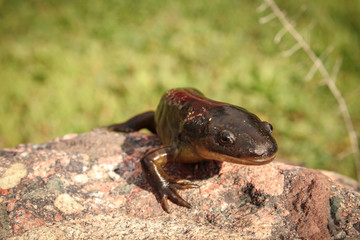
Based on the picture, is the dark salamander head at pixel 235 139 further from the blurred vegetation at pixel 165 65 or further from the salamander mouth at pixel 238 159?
the blurred vegetation at pixel 165 65

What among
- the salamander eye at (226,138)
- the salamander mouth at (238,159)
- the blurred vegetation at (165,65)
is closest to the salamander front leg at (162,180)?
the salamander mouth at (238,159)

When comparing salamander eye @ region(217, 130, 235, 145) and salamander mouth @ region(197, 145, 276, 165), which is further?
salamander eye @ region(217, 130, 235, 145)

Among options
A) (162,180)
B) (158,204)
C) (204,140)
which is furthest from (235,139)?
(158,204)

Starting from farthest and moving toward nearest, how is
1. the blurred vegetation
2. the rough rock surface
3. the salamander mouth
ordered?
the blurred vegetation
the salamander mouth
the rough rock surface

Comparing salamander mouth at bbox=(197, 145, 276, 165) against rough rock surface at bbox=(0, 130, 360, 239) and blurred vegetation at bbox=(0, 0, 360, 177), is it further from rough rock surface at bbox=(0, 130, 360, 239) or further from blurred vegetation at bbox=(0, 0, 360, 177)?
blurred vegetation at bbox=(0, 0, 360, 177)

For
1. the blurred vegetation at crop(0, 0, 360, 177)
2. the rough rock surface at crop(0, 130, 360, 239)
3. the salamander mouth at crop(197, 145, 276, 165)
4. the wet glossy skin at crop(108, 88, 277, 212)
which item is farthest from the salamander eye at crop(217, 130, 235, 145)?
the blurred vegetation at crop(0, 0, 360, 177)

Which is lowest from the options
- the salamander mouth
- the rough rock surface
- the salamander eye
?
the rough rock surface

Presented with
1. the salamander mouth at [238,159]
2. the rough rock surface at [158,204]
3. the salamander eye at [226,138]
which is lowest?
the rough rock surface at [158,204]
